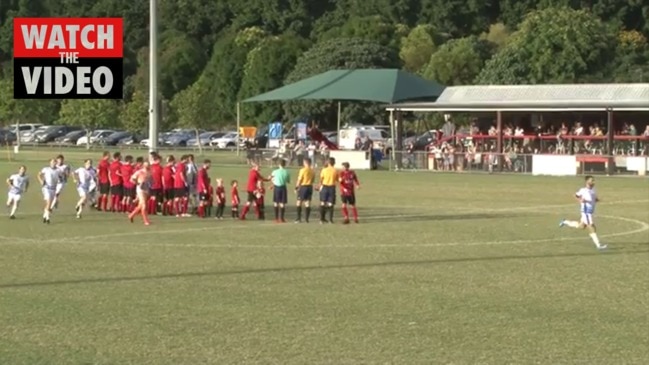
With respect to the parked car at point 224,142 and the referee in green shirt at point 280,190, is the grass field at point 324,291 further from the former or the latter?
the parked car at point 224,142

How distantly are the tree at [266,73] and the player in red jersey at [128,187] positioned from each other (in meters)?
63.0

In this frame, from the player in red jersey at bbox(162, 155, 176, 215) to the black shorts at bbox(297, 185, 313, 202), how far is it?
3.62 metres

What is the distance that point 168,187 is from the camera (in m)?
33.7

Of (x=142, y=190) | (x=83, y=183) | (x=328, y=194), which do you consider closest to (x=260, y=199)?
(x=328, y=194)

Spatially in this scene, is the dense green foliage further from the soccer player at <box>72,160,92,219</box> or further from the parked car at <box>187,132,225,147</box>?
the soccer player at <box>72,160,92,219</box>

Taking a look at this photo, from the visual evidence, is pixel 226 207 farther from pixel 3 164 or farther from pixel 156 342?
pixel 3 164

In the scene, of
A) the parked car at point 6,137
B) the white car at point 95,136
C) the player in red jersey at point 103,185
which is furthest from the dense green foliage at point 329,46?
the player in red jersey at point 103,185

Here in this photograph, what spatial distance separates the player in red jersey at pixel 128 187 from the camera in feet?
112

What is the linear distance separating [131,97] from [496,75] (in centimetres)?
3076

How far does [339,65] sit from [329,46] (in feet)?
8.80

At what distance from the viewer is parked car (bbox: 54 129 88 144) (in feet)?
317

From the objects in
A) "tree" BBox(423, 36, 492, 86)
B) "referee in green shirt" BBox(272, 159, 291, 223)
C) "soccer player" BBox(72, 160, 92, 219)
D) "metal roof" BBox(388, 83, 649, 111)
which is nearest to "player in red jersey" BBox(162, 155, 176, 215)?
"soccer player" BBox(72, 160, 92, 219)

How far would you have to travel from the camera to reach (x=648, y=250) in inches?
978

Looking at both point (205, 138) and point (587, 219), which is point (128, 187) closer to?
point (587, 219)
